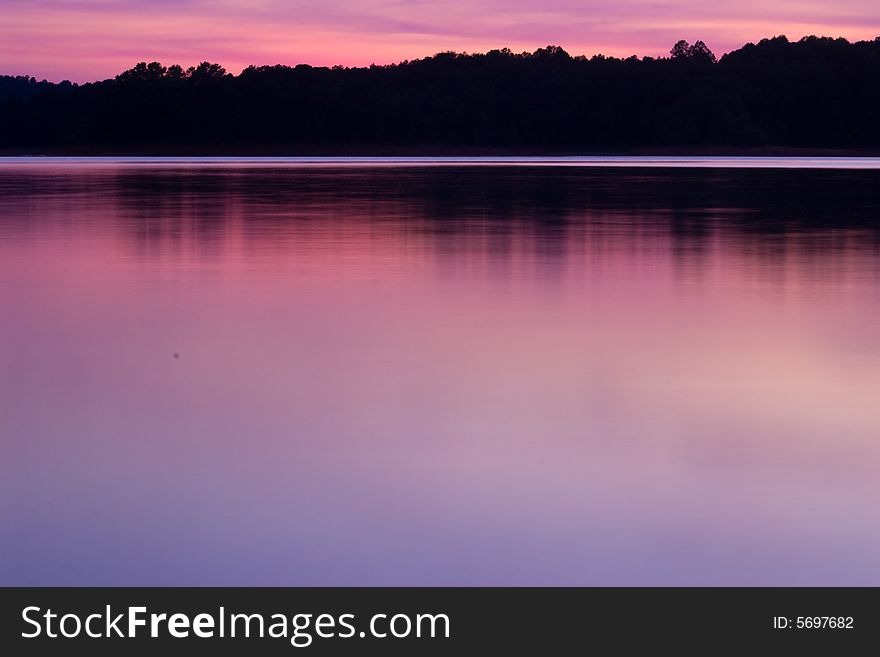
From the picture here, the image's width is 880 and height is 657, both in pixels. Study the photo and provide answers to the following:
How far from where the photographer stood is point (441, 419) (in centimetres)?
762

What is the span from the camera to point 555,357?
31.2 ft

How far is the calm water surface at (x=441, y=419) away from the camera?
5531 millimetres

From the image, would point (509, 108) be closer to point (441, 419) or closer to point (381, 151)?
point (381, 151)

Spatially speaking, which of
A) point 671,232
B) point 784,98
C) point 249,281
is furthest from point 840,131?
point 249,281

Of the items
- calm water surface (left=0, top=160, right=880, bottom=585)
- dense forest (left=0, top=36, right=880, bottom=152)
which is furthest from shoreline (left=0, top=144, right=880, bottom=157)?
calm water surface (left=0, top=160, right=880, bottom=585)

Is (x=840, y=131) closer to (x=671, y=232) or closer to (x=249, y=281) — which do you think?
(x=671, y=232)

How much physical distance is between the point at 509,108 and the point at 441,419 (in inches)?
4578

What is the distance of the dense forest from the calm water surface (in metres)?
104

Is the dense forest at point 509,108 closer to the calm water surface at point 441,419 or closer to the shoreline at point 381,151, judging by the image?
the shoreline at point 381,151

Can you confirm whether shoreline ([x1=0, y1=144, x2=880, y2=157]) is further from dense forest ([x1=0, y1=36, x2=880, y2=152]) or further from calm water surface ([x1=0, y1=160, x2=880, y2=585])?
calm water surface ([x1=0, y1=160, x2=880, y2=585])

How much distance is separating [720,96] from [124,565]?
113694mm

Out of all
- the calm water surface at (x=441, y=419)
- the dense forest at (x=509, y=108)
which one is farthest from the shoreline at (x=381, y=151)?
the calm water surface at (x=441, y=419)

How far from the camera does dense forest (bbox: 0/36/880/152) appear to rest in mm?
119438

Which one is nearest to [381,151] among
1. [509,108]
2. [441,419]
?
[509,108]
